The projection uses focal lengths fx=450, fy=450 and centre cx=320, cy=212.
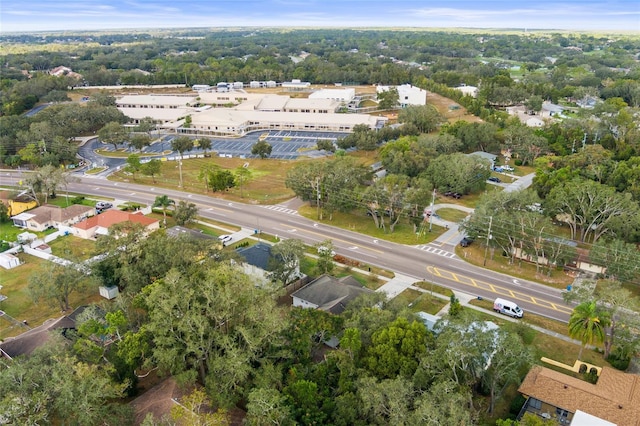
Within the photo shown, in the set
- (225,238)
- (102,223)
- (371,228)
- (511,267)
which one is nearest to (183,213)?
(225,238)

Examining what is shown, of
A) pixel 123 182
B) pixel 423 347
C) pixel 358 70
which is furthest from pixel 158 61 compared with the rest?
pixel 423 347

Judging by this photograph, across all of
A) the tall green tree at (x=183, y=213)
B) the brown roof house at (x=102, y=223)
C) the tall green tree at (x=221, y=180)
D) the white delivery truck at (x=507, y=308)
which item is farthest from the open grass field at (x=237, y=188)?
the white delivery truck at (x=507, y=308)

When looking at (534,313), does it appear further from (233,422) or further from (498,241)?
(233,422)

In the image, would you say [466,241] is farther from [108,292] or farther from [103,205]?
[103,205]

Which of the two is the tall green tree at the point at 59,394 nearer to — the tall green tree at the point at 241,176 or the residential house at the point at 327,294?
the residential house at the point at 327,294

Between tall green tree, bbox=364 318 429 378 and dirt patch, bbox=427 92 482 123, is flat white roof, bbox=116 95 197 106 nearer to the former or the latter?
dirt patch, bbox=427 92 482 123
